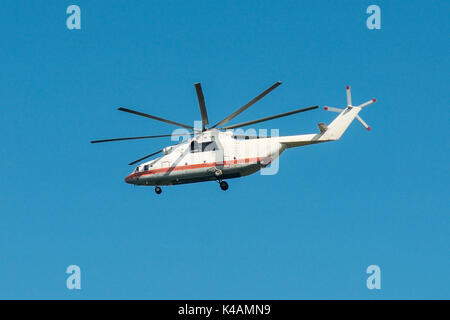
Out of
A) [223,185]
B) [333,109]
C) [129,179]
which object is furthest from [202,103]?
[129,179]

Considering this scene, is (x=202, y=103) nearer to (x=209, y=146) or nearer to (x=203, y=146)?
(x=209, y=146)

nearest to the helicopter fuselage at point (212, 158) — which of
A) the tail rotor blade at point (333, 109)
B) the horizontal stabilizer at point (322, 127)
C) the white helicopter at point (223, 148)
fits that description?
the white helicopter at point (223, 148)

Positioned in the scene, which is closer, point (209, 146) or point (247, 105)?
point (247, 105)

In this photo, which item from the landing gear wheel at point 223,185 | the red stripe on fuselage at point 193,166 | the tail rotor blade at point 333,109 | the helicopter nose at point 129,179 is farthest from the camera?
the helicopter nose at point 129,179

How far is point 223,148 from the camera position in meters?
56.1

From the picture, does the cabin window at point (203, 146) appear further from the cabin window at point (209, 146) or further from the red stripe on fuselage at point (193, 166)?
the red stripe on fuselage at point (193, 166)

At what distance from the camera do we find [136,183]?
62.1 meters

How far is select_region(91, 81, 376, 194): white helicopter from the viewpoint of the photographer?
180ft

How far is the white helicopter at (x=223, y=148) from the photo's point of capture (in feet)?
180

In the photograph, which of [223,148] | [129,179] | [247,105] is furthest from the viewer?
[129,179]

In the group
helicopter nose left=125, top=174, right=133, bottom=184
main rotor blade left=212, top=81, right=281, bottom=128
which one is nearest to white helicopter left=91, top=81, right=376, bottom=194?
main rotor blade left=212, top=81, right=281, bottom=128

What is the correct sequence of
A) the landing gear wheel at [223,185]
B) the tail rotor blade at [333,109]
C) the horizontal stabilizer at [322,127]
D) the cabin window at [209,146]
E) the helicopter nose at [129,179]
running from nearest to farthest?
the horizontal stabilizer at [322,127] → the tail rotor blade at [333,109] → the landing gear wheel at [223,185] → the cabin window at [209,146] → the helicopter nose at [129,179]
